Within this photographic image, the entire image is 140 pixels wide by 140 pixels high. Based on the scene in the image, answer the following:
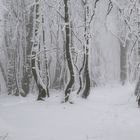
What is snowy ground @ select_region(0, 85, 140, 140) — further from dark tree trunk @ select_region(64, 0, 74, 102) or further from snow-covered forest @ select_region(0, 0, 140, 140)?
dark tree trunk @ select_region(64, 0, 74, 102)

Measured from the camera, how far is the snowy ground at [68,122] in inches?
391

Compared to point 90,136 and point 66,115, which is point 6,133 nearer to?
point 90,136

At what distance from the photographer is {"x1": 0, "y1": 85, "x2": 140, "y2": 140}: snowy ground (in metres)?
9.93

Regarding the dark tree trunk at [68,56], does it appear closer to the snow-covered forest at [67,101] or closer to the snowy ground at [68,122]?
the snow-covered forest at [67,101]

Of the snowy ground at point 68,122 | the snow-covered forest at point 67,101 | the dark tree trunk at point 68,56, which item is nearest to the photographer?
the snowy ground at point 68,122

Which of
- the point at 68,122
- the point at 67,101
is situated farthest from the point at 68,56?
the point at 68,122

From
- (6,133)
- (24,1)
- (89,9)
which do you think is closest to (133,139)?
(6,133)

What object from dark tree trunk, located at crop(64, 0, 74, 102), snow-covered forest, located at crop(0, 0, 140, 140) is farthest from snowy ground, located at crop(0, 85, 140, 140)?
dark tree trunk, located at crop(64, 0, 74, 102)

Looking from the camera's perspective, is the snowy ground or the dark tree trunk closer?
the snowy ground

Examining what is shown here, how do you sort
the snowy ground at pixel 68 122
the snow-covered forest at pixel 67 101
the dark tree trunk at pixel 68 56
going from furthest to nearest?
the dark tree trunk at pixel 68 56, the snow-covered forest at pixel 67 101, the snowy ground at pixel 68 122

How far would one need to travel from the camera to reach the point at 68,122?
1204 centimetres

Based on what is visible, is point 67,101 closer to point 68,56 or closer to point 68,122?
point 68,56

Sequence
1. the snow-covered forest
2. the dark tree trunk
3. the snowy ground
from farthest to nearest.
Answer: the dark tree trunk
the snow-covered forest
the snowy ground

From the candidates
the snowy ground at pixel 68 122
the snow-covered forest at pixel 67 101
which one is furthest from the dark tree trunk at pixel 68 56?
the snowy ground at pixel 68 122
